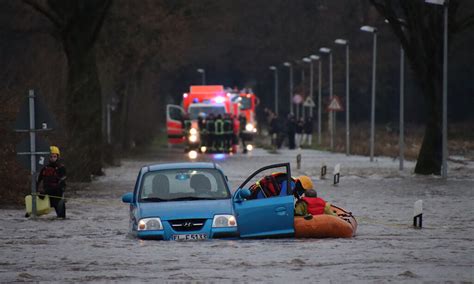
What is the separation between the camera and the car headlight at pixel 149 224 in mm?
20484

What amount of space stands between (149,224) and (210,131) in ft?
147

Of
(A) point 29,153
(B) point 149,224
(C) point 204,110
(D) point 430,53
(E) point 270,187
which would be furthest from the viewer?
(C) point 204,110

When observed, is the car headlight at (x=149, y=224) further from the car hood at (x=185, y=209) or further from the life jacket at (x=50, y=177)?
the life jacket at (x=50, y=177)

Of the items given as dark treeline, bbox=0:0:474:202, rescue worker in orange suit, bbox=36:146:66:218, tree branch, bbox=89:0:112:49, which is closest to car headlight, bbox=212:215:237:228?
rescue worker in orange suit, bbox=36:146:66:218

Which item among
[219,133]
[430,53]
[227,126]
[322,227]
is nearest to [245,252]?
[322,227]

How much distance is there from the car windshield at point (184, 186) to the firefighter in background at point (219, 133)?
41.8m

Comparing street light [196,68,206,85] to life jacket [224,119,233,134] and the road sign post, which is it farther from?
the road sign post

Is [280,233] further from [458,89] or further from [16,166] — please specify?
[458,89]

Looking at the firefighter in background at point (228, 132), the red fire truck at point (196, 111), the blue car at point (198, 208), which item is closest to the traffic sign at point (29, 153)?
the blue car at point (198, 208)

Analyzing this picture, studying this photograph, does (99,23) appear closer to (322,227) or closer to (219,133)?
(322,227)

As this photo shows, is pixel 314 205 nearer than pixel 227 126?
Yes

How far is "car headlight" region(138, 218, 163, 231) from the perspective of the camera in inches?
806

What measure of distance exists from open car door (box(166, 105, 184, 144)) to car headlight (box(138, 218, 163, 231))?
55.1 meters

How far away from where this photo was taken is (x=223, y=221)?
20.6 meters
